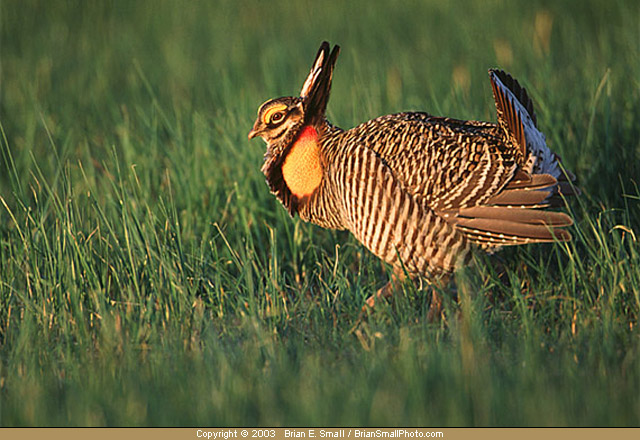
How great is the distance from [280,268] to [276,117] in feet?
2.66

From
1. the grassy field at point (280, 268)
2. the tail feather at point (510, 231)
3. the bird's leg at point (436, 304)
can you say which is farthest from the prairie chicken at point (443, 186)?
the grassy field at point (280, 268)

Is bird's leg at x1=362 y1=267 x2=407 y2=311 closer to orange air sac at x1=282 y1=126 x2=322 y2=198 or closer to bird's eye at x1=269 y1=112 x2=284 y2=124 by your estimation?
orange air sac at x1=282 y1=126 x2=322 y2=198

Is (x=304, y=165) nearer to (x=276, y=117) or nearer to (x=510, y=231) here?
(x=276, y=117)

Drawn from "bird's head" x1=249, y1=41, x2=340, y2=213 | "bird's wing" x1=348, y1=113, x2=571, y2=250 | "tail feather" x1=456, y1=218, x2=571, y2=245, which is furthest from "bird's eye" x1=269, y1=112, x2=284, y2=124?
"tail feather" x1=456, y1=218, x2=571, y2=245

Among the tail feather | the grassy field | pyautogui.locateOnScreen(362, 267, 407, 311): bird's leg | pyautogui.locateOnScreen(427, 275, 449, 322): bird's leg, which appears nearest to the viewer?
the grassy field

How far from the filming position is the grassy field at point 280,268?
10.2 ft

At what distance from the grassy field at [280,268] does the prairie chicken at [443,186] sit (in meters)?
0.22

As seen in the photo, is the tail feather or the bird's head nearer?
the tail feather

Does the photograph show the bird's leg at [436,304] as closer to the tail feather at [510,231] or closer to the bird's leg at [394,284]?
the bird's leg at [394,284]

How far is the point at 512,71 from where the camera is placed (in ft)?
22.6

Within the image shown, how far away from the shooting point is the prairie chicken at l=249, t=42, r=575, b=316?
409cm

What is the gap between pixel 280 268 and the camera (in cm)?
478

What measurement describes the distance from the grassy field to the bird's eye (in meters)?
0.65

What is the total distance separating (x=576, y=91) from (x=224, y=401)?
367cm
